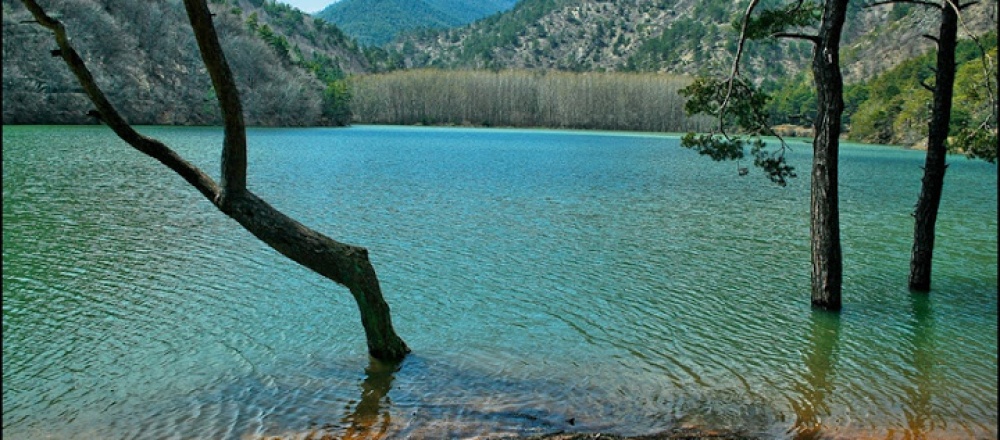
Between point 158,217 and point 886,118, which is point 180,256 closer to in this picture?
point 158,217

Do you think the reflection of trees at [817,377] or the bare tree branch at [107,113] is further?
the reflection of trees at [817,377]

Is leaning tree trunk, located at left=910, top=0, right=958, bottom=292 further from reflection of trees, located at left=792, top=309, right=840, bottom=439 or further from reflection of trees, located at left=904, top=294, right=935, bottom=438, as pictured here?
reflection of trees, located at left=792, top=309, right=840, bottom=439

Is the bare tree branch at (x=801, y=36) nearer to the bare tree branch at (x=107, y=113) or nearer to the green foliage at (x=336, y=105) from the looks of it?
the bare tree branch at (x=107, y=113)

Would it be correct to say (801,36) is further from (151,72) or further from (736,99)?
(151,72)

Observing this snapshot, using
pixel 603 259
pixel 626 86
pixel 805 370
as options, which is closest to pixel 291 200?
pixel 603 259

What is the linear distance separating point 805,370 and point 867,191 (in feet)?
79.3

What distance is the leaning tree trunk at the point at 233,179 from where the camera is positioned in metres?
5.54

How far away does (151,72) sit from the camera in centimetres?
8300

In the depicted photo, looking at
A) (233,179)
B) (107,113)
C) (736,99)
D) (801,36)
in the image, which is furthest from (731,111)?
(107,113)

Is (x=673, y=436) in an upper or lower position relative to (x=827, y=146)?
lower

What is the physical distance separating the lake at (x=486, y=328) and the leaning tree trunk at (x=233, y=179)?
3.84ft

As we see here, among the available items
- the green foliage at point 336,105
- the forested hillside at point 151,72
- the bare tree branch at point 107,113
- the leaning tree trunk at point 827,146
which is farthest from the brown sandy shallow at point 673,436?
the green foliage at point 336,105

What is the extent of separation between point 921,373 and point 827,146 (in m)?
3.01

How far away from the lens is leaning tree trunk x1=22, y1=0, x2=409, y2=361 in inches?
218
